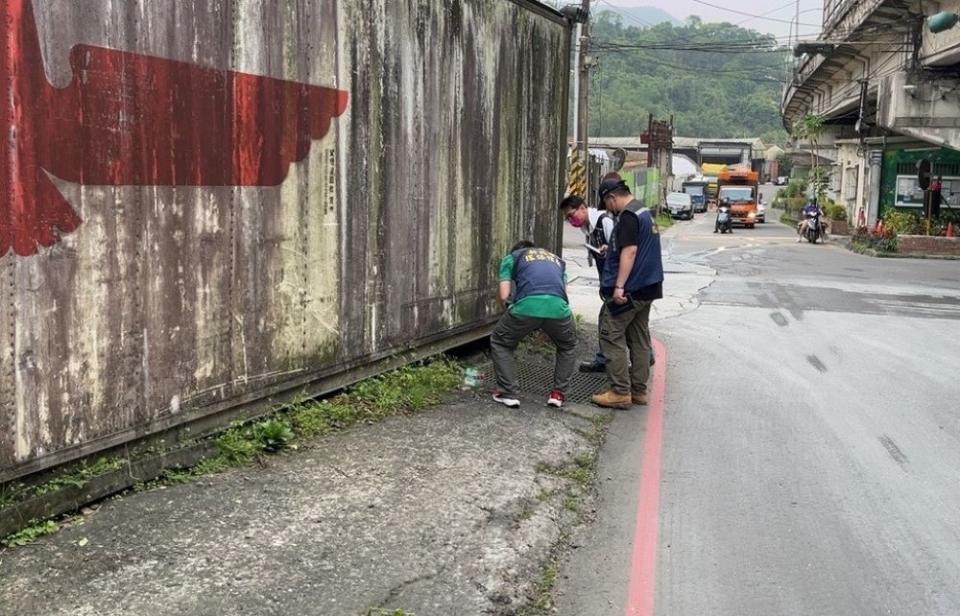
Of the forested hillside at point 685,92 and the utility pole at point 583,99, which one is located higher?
the forested hillside at point 685,92

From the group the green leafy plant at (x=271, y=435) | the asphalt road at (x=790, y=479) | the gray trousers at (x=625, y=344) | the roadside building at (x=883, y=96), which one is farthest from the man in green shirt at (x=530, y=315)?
the roadside building at (x=883, y=96)

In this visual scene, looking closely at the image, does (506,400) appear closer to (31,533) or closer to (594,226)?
(594,226)

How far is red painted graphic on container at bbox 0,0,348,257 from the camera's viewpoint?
3.73 meters

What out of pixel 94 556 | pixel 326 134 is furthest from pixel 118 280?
pixel 326 134

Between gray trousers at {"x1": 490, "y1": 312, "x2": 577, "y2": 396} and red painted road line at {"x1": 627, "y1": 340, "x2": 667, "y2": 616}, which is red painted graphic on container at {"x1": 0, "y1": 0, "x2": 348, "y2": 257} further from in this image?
red painted road line at {"x1": 627, "y1": 340, "x2": 667, "y2": 616}

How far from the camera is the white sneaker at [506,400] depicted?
6.87m

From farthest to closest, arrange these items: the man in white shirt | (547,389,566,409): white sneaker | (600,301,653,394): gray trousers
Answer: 1. the man in white shirt
2. (600,301,653,394): gray trousers
3. (547,389,566,409): white sneaker

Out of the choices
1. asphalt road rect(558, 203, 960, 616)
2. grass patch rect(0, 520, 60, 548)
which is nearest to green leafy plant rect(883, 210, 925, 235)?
asphalt road rect(558, 203, 960, 616)

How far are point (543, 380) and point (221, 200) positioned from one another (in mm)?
3872

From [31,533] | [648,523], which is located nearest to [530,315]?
[648,523]

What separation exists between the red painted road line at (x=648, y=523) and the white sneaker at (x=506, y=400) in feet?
3.39

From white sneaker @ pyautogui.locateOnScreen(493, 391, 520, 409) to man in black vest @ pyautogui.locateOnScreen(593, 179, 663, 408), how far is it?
780 mm

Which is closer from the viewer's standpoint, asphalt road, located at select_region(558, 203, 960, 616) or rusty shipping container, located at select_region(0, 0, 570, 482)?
rusty shipping container, located at select_region(0, 0, 570, 482)

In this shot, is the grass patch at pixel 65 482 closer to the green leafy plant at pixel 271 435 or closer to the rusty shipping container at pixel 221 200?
the rusty shipping container at pixel 221 200
